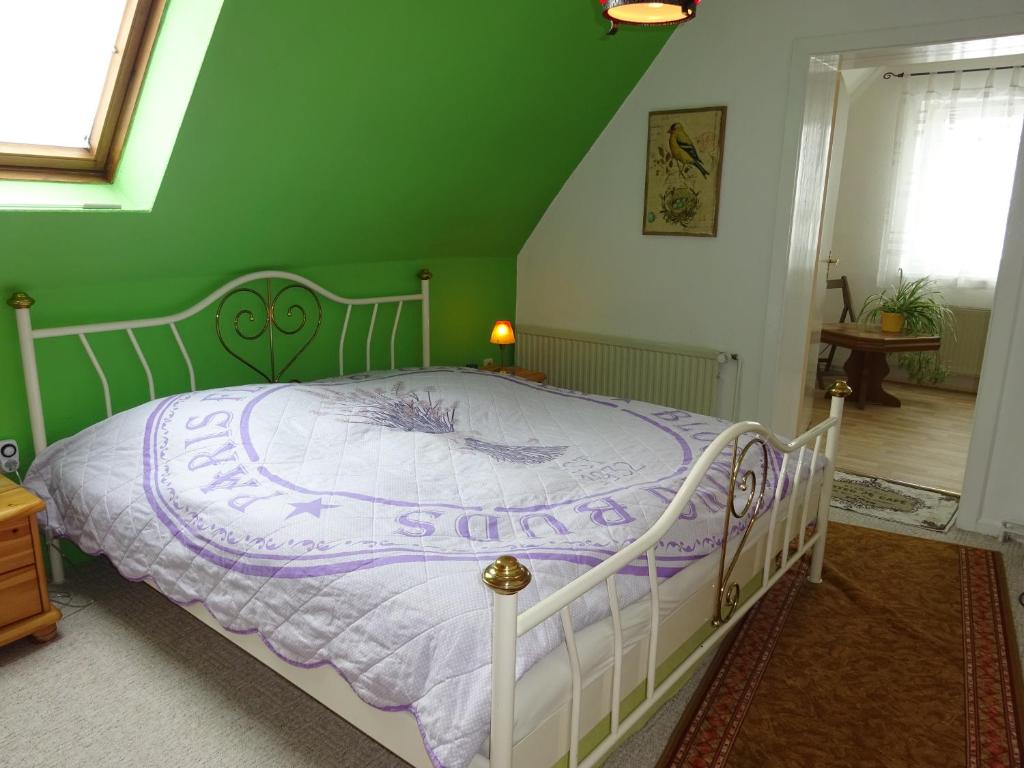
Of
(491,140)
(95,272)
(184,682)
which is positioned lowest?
(184,682)

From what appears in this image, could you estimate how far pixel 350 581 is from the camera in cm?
160

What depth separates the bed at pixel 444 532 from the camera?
4.58 ft

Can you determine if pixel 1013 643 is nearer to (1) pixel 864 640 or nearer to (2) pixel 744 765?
(1) pixel 864 640

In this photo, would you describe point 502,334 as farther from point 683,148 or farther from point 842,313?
point 842,313

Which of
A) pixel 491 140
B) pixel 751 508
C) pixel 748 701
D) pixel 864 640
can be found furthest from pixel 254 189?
pixel 864 640

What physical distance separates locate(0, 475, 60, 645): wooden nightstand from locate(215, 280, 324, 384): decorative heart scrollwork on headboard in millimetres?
1015

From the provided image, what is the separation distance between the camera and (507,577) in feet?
3.63

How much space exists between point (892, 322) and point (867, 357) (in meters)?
0.31

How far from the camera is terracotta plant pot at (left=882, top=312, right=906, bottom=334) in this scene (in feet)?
17.5

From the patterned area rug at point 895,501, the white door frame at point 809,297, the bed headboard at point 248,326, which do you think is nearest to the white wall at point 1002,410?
the white door frame at point 809,297

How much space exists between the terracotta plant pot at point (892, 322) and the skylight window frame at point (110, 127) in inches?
196

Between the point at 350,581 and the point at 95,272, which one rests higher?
the point at 95,272

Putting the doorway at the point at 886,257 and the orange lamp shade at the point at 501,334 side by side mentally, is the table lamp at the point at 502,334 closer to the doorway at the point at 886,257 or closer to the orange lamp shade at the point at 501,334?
the orange lamp shade at the point at 501,334

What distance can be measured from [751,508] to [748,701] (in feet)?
1.83
